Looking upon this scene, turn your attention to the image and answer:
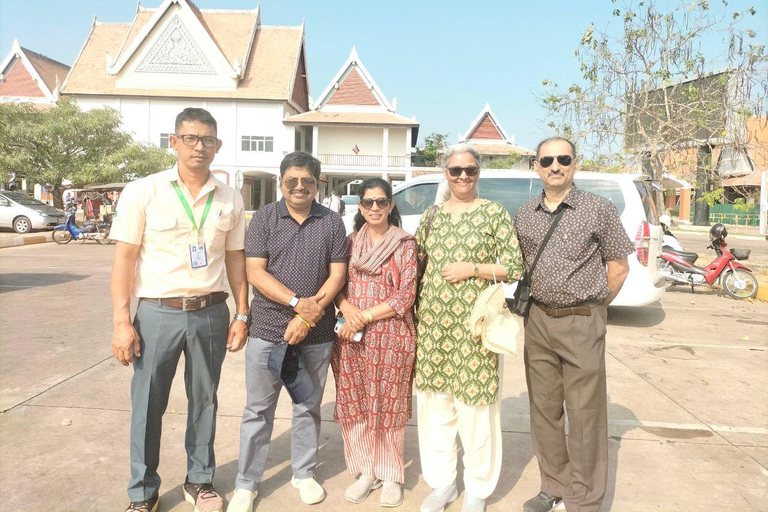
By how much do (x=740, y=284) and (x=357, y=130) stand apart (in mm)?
26925

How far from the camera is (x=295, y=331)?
2.80 metres

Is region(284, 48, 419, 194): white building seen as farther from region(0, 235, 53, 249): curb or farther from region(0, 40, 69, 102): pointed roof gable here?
region(0, 235, 53, 249): curb

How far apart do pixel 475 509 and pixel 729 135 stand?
13133 millimetres

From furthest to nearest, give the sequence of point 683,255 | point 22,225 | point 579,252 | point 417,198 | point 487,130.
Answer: point 487,130 < point 22,225 < point 683,255 < point 417,198 < point 579,252

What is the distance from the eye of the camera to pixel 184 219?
2.69 m

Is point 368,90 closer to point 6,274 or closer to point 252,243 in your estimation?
point 6,274

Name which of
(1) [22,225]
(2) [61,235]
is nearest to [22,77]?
(1) [22,225]

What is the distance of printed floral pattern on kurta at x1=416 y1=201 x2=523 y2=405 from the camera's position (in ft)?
9.16

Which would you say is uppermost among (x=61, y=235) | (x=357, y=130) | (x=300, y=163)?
(x=357, y=130)

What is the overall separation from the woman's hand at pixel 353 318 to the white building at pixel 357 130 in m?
30.2

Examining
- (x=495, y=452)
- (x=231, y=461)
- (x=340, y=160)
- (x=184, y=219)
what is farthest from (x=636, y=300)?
(x=340, y=160)

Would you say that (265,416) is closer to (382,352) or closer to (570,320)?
(382,352)

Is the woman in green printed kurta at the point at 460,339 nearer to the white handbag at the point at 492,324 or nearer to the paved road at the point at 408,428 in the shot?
the white handbag at the point at 492,324

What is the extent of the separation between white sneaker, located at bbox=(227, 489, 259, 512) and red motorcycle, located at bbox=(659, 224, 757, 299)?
830 cm
